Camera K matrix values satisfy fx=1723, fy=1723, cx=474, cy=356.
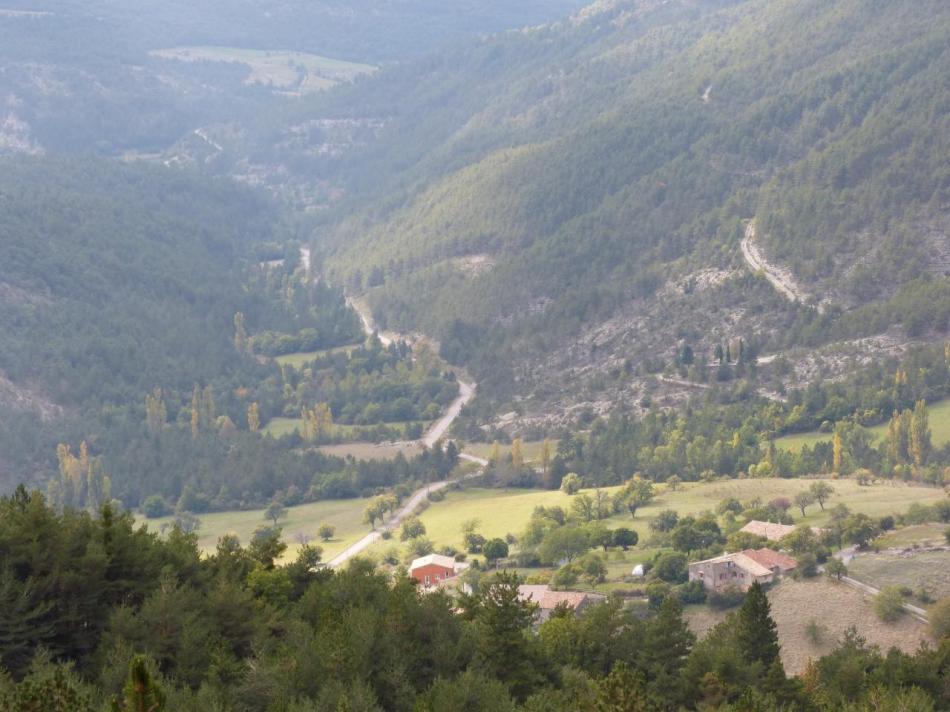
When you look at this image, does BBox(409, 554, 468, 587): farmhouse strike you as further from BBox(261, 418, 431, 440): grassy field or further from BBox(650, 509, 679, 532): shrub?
BBox(261, 418, 431, 440): grassy field

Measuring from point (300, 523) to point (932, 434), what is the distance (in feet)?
176

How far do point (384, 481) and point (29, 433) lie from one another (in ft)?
144

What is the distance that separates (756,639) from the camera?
76.6m

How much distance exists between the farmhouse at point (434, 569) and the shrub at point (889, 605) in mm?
29891

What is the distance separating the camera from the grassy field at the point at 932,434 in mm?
141125

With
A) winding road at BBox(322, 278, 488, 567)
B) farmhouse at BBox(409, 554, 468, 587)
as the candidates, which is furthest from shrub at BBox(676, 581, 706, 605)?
winding road at BBox(322, 278, 488, 567)

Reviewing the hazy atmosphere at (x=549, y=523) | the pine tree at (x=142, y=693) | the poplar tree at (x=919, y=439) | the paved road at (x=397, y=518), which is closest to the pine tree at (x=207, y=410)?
the hazy atmosphere at (x=549, y=523)

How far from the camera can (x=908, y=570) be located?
10144 cm

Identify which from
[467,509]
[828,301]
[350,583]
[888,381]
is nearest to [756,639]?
[350,583]

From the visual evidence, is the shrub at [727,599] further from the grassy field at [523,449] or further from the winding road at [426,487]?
the grassy field at [523,449]

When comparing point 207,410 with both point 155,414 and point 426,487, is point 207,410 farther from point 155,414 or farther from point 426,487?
point 426,487

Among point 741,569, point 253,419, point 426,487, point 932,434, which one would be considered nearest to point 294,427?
point 253,419

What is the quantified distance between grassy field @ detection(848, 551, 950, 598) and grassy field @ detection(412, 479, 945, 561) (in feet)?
37.8

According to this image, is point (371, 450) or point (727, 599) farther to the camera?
point (371, 450)
